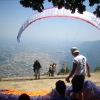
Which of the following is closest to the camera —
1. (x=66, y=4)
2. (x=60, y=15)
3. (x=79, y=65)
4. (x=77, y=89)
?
(x=66, y=4)

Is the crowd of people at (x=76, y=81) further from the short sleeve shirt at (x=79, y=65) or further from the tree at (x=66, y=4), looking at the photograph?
the tree at (x=66, y=4)

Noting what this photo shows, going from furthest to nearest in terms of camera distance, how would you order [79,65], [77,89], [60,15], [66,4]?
[60,15], [79,65], [77,89], [66,4]

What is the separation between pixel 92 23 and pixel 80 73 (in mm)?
8158

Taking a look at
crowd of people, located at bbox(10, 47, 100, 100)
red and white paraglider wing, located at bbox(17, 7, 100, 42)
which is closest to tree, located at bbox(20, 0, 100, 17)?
crowd of people, located at bbox(10, 47, 100, 100)

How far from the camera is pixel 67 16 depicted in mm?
14625

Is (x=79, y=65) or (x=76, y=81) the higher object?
(x=79, y=65)

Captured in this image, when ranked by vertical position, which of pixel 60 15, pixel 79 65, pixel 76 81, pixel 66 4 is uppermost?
pixel 60 15

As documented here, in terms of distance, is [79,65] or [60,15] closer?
[79,65]

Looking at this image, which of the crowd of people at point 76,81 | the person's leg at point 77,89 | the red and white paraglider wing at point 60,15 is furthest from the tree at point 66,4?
the red and white paraglider wing at point 60,15

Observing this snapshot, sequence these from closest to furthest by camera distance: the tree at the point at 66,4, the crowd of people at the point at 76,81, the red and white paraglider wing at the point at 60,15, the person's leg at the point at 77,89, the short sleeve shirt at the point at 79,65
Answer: the tree at the point at 66,4 → the crowd of people at the point at 76,81 → the person's leg at the point at 77,89 → the short sleeve shirt at the point at 79,65 → the red and white paraglider wing at the point at 60,15

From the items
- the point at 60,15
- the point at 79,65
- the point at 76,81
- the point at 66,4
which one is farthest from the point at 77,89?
the point at 60,15

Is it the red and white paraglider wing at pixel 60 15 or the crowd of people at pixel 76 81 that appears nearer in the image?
the crowd of people at pixel 76 81

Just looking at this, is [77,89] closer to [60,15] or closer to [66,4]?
[66,4]

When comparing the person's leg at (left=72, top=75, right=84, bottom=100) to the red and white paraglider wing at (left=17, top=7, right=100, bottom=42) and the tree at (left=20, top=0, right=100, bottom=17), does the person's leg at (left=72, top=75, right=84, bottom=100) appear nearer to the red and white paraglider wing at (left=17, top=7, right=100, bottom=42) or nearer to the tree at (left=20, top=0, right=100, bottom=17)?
the tree at (left=20, top=0, right=100, bottom=17)
